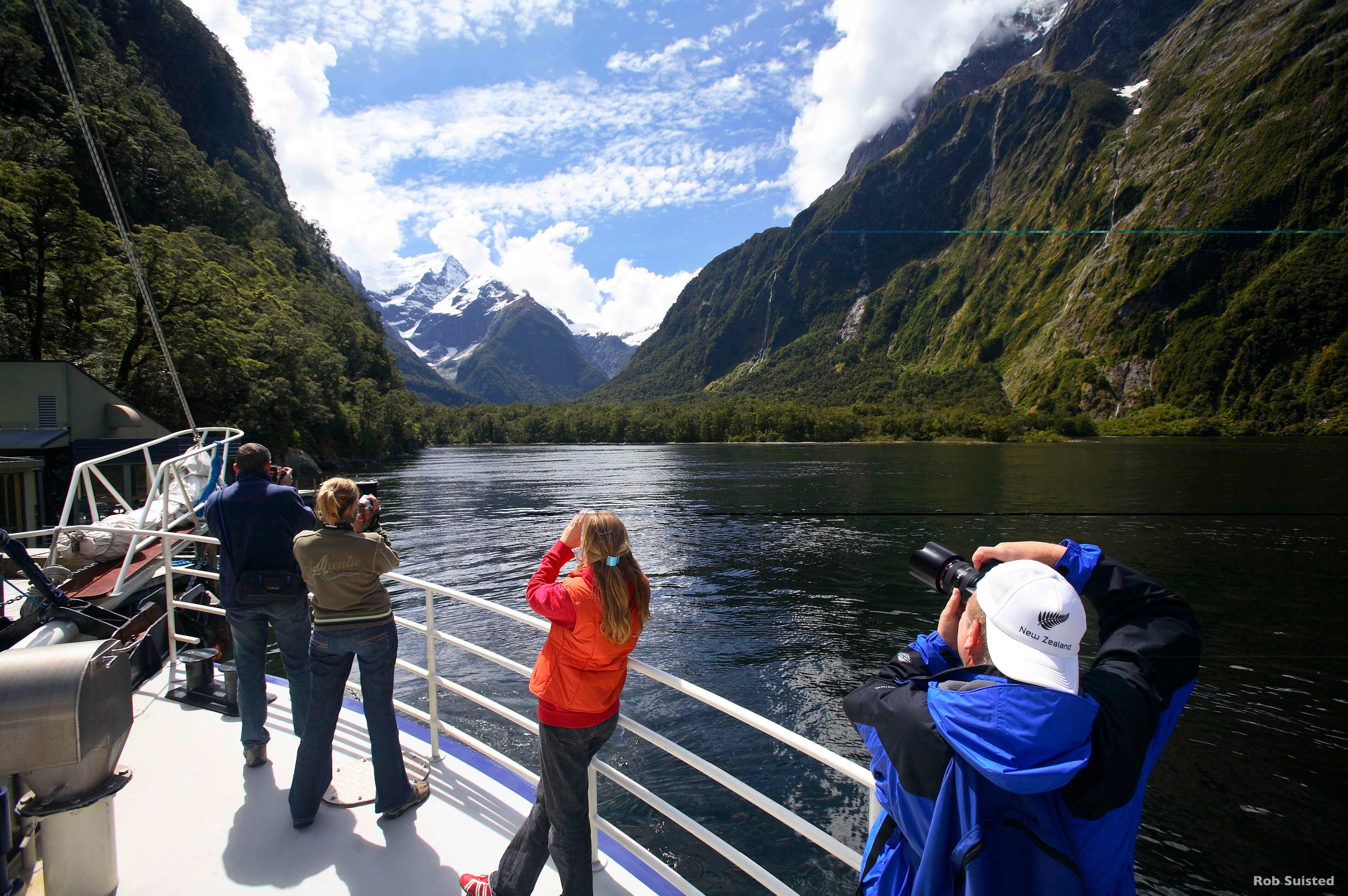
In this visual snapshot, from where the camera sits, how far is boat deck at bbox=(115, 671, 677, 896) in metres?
2.93

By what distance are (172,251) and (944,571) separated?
3631 centimetres

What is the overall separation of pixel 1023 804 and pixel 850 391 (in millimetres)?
180628

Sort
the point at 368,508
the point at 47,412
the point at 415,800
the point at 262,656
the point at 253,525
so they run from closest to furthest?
the point at 368,508, the point at 415,800, the point at 253,525, the point at 262,656, the point at 47,412

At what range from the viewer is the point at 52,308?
24281 mm

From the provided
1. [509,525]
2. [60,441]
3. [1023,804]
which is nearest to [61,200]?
[60,441]

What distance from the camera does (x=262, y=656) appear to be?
12.5 ft

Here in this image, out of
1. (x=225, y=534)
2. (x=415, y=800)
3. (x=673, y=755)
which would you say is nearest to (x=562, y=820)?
(x=673, y=755)

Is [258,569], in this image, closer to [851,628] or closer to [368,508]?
[368,508]

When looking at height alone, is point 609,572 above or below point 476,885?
above

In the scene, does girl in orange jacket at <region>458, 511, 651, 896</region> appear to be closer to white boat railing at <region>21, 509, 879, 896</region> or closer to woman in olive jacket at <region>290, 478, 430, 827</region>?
white boat railing at <region>21, 509, 879, 896</region>

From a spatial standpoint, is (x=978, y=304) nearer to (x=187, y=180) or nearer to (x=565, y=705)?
(x=187, y=180)

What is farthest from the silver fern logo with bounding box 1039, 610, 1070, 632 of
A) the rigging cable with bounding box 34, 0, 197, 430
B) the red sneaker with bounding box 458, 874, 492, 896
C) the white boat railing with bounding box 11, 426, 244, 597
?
the rigging cable with bounding box 34, 0, 197, 430

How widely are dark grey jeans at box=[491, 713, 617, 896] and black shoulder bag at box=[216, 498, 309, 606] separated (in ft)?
6.26

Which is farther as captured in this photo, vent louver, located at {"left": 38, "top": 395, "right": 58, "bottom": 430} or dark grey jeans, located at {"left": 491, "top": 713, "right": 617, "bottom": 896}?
vent louver, located at {"left": 38, "top": 395, "right": 58, "bottom": 430}
